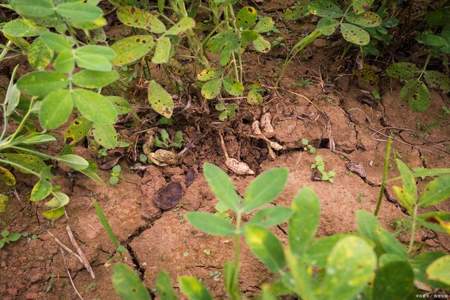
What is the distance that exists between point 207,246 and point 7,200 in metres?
0.84

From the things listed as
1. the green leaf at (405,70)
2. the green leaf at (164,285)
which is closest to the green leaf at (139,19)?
the green leaf at (164,285)

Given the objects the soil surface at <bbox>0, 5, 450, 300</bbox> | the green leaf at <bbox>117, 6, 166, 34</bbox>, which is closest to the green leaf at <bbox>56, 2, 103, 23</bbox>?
the green leaf at <bbox>117, 6, 166, 34</bbox>

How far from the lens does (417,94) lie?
7.32ft

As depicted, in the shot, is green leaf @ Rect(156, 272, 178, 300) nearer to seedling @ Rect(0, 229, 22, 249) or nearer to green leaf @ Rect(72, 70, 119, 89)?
green leaf @ Rect(72, 70, 119, 89)

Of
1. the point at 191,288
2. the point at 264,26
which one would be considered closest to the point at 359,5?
the point at 264,26

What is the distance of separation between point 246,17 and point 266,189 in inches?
36.3

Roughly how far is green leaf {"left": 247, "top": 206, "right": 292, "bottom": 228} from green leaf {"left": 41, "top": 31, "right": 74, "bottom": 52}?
2.84 feet

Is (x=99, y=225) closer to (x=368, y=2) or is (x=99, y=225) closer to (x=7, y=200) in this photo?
(x=7, y=200)

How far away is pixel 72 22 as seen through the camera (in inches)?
59.3

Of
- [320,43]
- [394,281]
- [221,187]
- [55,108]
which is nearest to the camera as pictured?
[394,281]

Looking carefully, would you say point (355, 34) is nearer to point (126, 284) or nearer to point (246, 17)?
point (246, 17)

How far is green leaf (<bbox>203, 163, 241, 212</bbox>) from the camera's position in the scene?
4.19 feet

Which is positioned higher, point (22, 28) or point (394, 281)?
point (22, 28)

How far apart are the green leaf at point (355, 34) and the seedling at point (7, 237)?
170 centimetres
